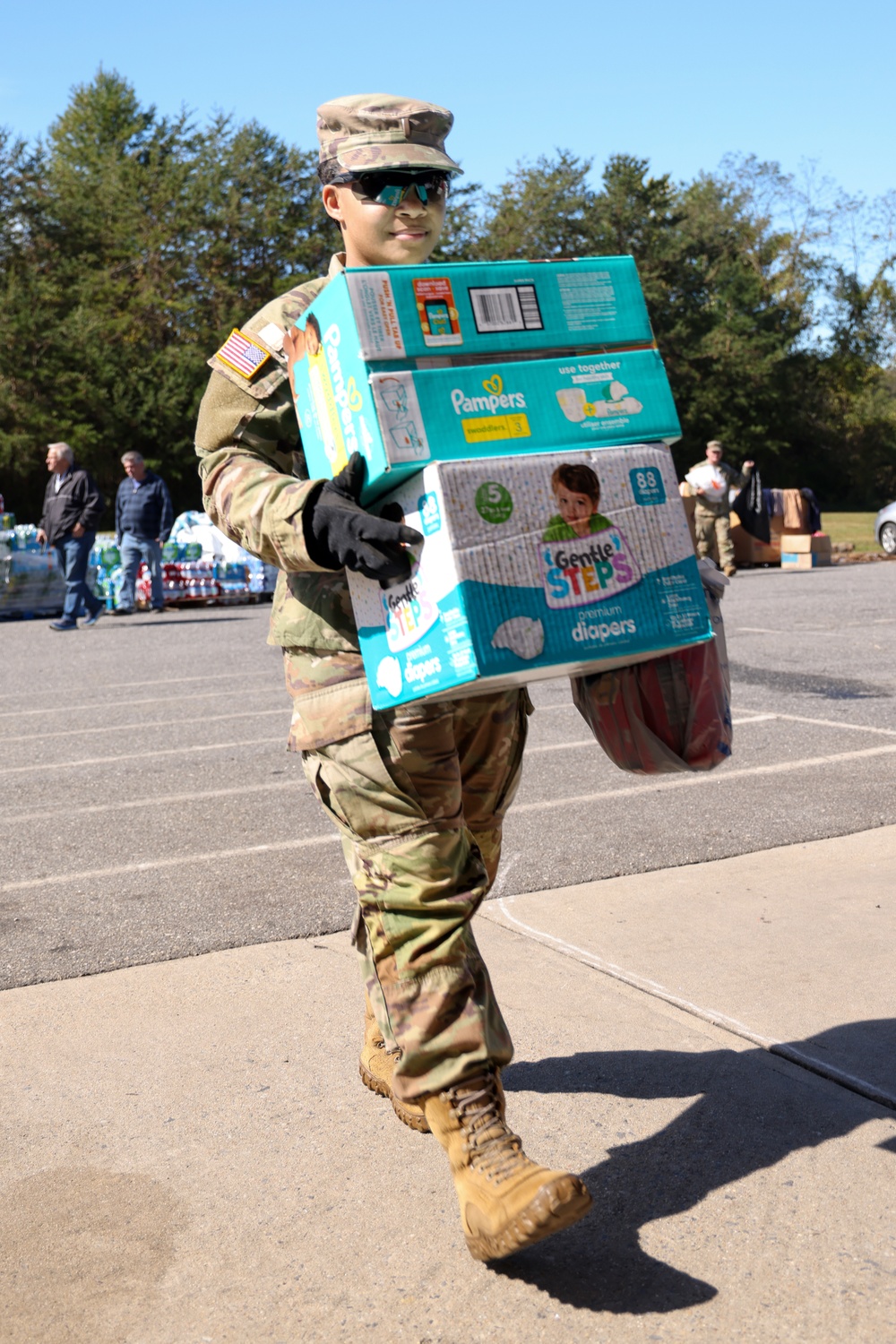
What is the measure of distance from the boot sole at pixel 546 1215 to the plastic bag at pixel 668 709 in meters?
0.87

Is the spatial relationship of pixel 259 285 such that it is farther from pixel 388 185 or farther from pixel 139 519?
pixel 388 185

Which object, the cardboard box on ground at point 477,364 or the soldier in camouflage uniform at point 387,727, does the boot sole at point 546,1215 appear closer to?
the soldier in camouflage uniform at point 387,727

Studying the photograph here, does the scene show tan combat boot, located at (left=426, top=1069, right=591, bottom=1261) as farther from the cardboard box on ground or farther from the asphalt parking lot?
the asphalt parking lot

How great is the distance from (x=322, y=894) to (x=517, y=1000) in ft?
3.92

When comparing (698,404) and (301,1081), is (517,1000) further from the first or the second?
(698,404)

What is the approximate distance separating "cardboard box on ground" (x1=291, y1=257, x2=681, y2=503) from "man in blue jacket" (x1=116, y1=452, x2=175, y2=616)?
13.8 metres

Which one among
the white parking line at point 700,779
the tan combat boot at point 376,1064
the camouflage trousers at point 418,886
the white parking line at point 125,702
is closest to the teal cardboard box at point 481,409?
the camouflage trousers at point 418,886

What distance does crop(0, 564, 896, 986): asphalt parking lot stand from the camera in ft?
14.4

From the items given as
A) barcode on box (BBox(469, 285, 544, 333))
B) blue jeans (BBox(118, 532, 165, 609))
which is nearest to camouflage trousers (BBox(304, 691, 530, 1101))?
barcode on box (BBox(469, 285, 544, 333))

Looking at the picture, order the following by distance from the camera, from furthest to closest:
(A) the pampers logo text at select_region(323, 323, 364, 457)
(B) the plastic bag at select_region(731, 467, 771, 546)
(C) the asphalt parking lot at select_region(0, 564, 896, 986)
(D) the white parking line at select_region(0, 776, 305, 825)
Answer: (B) the plastic bag at select_region(731, 467, 771, 546) → (D) the white parking line at select_region(0, 776, 305, 825) → (C) the asphalt parking lot at select_region(0, 564, 896, 986) → (A) the pampers logo text at select_region(323, 323, 364, 457)

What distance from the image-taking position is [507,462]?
2.21 meters

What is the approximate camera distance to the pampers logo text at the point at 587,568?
7.30 ft

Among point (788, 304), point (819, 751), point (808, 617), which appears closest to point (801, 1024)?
point (819, 751)

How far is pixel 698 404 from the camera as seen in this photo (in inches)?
2200
